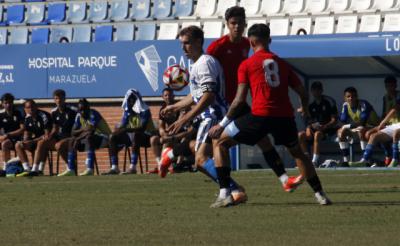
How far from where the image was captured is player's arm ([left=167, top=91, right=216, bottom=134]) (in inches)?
476

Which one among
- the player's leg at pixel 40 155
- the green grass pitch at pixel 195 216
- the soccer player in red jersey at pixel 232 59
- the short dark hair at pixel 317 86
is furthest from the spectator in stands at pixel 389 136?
the soccer player in red jersey at pixel 232 59

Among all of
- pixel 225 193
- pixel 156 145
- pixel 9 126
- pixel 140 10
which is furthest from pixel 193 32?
pixel 140 10

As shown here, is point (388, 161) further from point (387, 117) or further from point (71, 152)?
point (71, 152)

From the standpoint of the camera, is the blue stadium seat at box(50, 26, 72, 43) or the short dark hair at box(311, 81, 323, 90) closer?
the short dark hair at box(311, 81, 323, 90)

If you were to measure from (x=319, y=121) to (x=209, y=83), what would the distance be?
10842 millimetres

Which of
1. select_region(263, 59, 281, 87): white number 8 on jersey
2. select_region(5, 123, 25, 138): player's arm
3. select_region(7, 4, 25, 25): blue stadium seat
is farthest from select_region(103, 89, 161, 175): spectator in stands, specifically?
select_region(263, 59, 281, 87): white number 8 on jersey

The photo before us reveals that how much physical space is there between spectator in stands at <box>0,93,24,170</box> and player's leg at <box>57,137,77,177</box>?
101 centimetres

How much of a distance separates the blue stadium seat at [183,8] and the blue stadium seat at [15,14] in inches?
179

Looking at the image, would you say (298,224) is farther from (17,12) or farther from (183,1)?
(17,12)

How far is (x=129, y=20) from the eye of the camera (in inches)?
1114

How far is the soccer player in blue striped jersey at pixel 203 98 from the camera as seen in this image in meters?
12.3

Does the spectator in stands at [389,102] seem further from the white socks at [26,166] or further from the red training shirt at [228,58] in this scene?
the red training shirt at [228,58]

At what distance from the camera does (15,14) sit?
99.1 ft

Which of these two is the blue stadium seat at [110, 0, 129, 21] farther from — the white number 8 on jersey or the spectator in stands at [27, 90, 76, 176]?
the white number 8 on jersey
